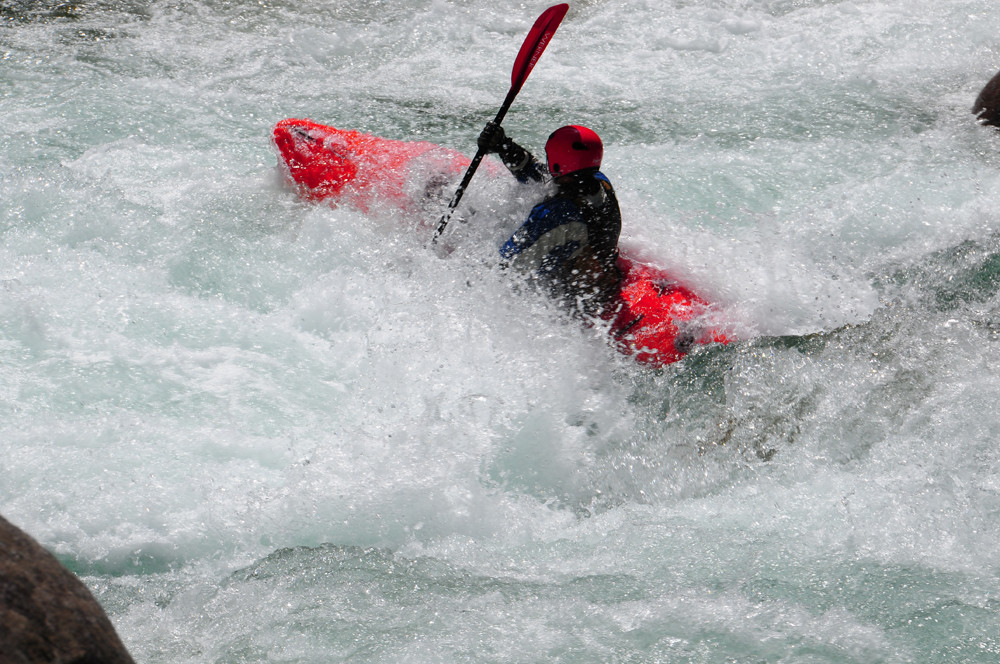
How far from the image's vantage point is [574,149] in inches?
144

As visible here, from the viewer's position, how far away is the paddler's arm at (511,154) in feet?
13.2

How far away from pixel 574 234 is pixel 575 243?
38 mm

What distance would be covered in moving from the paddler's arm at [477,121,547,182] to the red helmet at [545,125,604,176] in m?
0.36

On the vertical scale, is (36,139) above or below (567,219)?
below

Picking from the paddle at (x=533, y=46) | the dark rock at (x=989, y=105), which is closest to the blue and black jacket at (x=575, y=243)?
the paddle at (x=533, y=46)

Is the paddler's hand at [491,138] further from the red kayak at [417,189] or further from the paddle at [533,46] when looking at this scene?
the red kayak at [417,189]

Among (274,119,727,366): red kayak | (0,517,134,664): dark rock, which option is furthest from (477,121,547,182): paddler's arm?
(0,517,134,664): dark rock

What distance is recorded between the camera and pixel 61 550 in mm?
2768

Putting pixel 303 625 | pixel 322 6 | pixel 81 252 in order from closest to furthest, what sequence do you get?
pixel 303 625 < pixel 81 252 < pixel 322 6

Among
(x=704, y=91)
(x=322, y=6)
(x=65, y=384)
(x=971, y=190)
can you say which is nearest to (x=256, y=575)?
(x=65, y=384)

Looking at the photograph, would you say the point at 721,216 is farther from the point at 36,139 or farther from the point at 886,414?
the point at 36,139

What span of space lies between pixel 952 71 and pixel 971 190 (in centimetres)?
196

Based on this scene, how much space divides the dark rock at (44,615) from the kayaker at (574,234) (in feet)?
7.66

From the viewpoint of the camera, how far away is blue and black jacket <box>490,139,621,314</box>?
3654 mm
